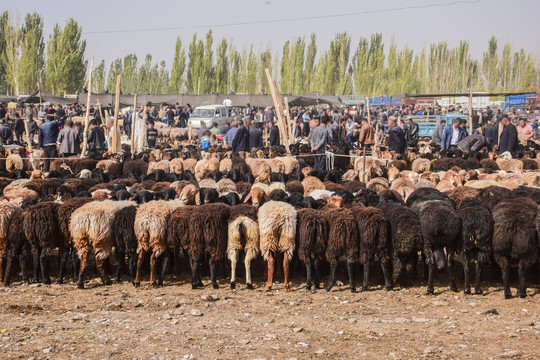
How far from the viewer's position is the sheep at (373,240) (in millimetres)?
7992

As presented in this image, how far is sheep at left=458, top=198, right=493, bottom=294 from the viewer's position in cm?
779

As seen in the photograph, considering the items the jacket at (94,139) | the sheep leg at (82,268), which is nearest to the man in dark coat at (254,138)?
the jacket at (94,139)

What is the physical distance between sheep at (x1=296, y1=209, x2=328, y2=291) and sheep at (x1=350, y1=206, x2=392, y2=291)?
19.9 inches

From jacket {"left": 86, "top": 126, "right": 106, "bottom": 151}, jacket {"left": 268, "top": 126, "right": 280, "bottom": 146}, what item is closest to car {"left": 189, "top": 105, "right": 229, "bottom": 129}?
jacket {"left": 268, "top": 126, "right": 280, "bottom": 146}

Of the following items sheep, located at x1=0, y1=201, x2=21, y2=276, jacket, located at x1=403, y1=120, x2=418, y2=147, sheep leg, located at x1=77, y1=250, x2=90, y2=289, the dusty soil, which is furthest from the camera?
jacket, located at x1=403, y1=120, x2=418, y2=147

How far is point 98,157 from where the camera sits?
53.5ft

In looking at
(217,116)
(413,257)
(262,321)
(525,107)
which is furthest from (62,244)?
(525,107)

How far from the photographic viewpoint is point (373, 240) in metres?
7.98

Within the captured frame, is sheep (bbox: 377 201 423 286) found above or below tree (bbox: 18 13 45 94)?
below

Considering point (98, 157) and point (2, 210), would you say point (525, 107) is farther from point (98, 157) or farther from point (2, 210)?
point (2, 210)

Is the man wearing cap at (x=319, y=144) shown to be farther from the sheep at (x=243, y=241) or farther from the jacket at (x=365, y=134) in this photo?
the sheep at (x=243, y=241)

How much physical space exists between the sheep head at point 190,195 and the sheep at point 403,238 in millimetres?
3438

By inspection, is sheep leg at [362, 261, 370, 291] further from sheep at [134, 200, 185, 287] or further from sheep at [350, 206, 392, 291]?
sheep at [134, 200, 185, 287]

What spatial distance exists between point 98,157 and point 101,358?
36.7ft
